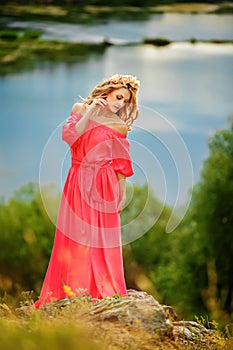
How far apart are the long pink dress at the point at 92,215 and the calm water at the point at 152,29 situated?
20.5 ft

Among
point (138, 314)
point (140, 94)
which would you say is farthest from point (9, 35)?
point (138, 314)

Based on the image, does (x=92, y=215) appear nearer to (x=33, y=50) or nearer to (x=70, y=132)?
(x=70, y=132)

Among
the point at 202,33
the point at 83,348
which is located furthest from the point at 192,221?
the point at 83,348

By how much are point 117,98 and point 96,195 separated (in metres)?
0.41

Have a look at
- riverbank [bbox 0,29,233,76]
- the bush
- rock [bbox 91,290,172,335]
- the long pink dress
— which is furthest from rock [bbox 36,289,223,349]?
the bush

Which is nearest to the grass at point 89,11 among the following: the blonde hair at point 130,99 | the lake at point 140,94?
the lake at point 140,94

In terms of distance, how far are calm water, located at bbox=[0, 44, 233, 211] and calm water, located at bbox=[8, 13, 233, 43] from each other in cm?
16

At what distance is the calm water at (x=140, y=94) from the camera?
916cm

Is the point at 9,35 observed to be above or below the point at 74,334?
above

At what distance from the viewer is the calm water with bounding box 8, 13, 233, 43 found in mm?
9555

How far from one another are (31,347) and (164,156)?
195cm

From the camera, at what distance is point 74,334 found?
1.88 metres

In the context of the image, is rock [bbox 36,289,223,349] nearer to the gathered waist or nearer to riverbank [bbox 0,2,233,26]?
the gathered waist

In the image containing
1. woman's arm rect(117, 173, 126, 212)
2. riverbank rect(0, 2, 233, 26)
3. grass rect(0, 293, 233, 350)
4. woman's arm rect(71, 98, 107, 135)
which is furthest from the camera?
riverbank rect(0, 2, 233, 26)
